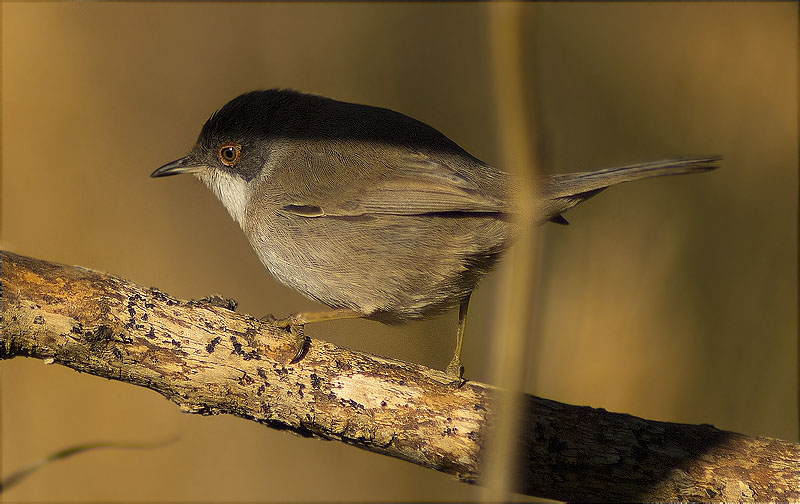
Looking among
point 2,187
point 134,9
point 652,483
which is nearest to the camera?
point 652,483

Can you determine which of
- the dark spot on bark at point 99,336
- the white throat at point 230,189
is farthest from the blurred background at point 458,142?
the dark spot on bark at point 99,336

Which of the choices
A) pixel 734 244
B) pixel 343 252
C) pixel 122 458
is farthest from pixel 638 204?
pixel 122 458

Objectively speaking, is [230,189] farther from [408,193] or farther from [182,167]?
[408,193]

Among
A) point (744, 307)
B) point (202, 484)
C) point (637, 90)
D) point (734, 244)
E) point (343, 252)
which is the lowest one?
point (202, 484)

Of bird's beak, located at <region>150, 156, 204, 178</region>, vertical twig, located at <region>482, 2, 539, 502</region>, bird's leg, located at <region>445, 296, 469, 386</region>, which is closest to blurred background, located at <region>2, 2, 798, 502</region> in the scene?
bird's leg, located at <region>445, 296, 469, 386</region>

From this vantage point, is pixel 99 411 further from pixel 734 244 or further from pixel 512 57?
pixel 734 244

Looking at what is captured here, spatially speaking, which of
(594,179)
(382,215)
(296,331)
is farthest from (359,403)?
(594,179)
